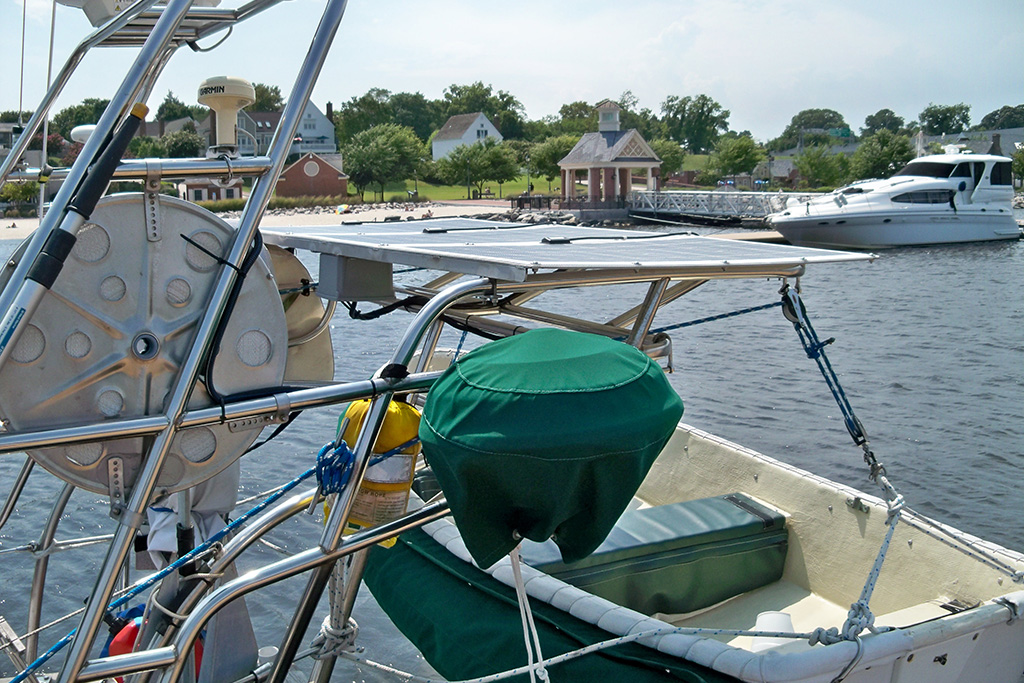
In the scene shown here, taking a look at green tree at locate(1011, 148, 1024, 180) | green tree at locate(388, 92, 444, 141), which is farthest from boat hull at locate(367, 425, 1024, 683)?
green tree at locate(388, 92, 444, 141)

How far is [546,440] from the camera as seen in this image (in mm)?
2473

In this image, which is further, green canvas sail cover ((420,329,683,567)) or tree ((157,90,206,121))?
tree ((157,90,206,121))

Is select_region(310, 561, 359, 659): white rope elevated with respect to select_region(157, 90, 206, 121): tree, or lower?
lower

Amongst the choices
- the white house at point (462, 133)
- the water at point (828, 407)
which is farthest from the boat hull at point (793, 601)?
the white house at point (462, 133)

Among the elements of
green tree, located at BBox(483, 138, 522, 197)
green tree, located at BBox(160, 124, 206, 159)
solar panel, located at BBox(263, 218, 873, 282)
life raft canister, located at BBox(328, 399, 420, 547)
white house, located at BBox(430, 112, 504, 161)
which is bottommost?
life raft canister, located at BBox(328, 399, 420, 547)

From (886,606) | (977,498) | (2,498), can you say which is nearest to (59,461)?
(886,606)

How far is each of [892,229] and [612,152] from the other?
914 inches

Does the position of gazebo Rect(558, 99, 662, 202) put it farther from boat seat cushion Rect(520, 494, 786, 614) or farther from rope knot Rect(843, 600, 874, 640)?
rope knot Rect(843, 600, 874, 640)

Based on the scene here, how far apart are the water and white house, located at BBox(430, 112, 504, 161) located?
270 feet

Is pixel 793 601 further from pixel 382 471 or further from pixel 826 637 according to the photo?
pixel 382 471

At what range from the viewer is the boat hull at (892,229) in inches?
1521

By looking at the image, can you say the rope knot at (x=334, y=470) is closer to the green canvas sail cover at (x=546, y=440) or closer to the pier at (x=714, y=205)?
the green canvas sail cover at (x=546, y=440)

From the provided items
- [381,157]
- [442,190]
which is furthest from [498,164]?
[381,157]

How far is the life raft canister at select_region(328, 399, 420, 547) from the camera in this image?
3352 mm
